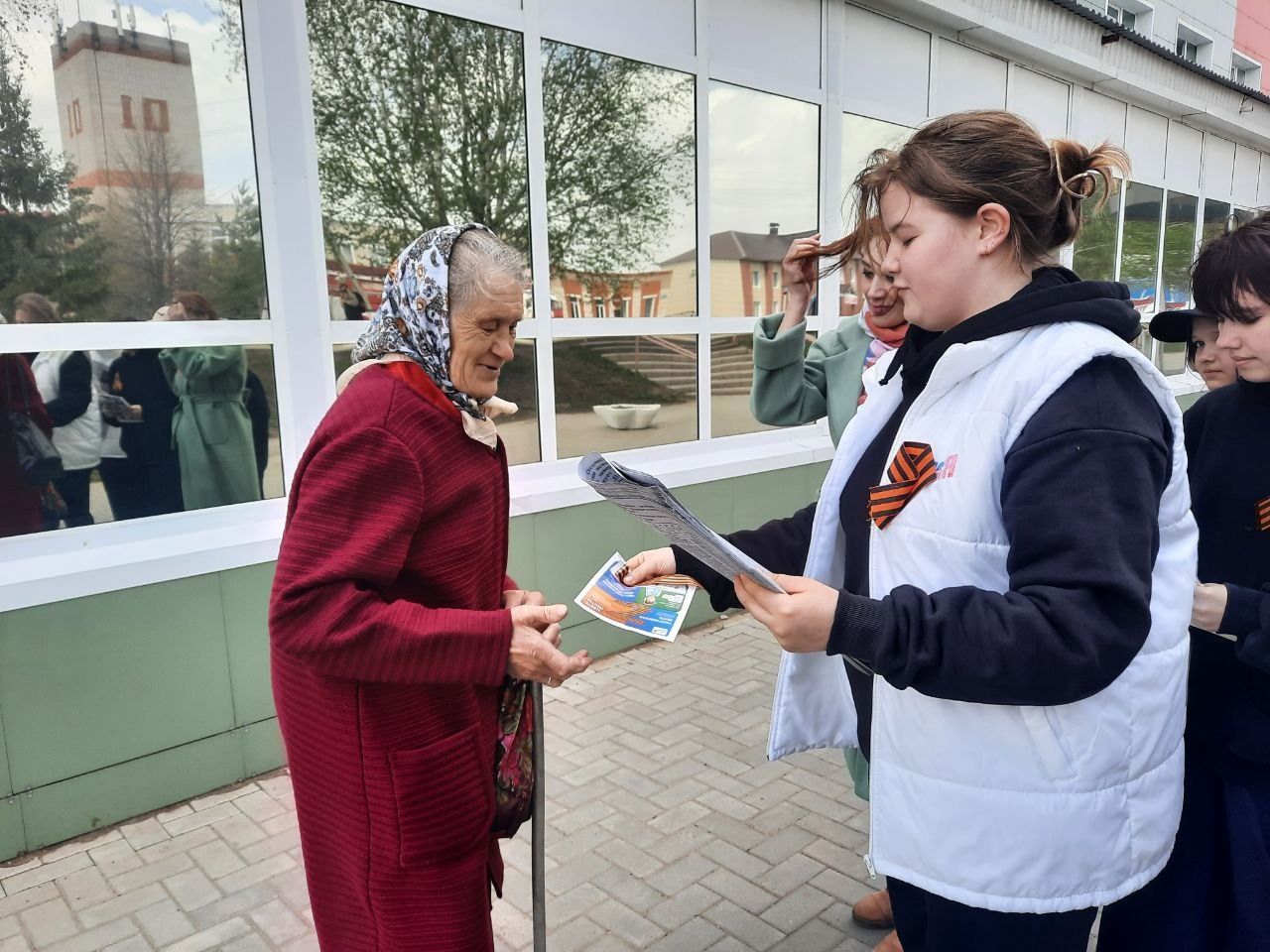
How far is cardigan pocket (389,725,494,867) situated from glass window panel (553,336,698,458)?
312 centimetres

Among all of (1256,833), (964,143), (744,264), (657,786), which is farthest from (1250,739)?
(744,264)

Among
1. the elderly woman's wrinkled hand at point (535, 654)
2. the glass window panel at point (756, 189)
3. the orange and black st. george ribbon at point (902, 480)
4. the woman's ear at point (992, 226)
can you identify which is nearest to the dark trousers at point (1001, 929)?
the orange and black st. george ribbon at point (902, 480)

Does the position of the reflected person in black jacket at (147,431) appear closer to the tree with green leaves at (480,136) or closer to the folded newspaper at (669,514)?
the tree with green leaves at (480,136)

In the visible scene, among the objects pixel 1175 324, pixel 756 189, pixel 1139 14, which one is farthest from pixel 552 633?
pixel 1139 14

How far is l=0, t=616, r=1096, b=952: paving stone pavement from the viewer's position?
106 inches

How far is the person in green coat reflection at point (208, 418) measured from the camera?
3344 mm

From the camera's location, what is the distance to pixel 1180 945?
1745 mm

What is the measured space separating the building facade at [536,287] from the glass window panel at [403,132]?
2 cm

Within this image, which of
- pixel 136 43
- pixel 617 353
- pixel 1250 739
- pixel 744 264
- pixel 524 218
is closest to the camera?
pixel 1250 739

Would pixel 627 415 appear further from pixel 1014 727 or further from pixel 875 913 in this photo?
pixel 1014 727

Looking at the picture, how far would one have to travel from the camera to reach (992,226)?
52.5 inches

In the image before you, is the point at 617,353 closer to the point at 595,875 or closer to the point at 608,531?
the point at 608,531

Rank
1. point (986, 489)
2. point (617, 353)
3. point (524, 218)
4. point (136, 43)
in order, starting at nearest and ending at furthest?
1. point (986, 489)
2. point (136, 43)
3. point (524, 218)
4. point (617, 353)

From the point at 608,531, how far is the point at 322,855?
9.93 feet
